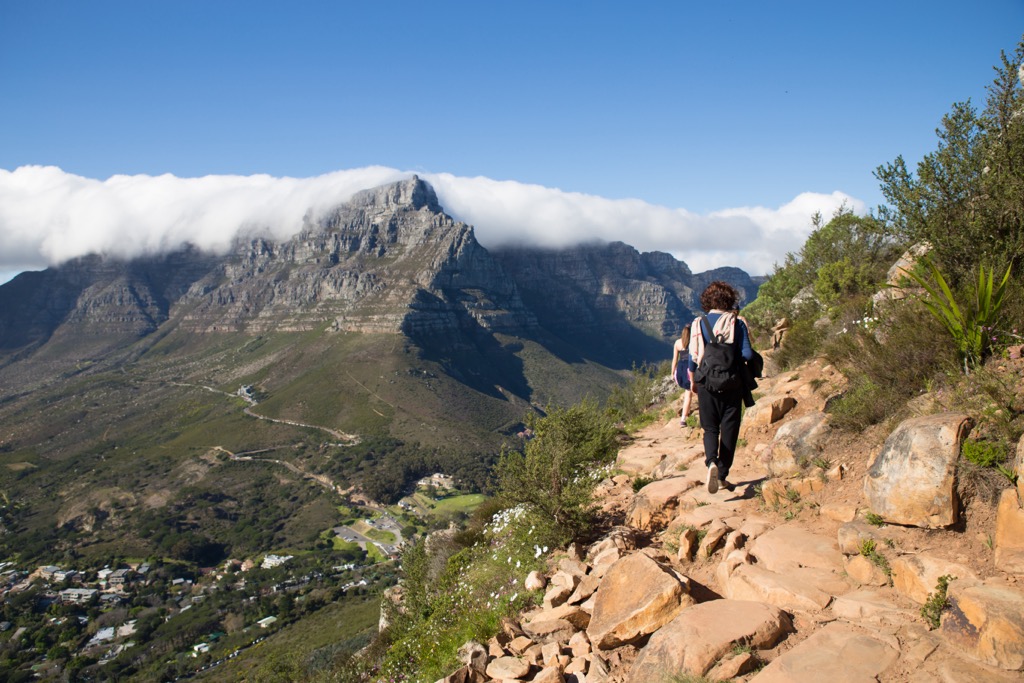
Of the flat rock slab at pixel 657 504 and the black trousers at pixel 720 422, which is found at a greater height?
the black trousers at pixel 720 422

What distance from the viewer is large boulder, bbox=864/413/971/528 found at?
472 cm

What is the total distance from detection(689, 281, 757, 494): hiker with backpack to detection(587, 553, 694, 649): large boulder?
7.08 feet

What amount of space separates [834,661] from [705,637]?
91 cm

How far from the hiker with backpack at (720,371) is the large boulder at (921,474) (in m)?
1.58

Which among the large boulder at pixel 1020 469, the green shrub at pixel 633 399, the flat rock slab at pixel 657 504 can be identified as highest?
the large boulder at pixel 1020 469

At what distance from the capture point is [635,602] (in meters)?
5.14

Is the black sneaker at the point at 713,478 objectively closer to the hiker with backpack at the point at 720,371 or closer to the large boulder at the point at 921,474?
the hiker with backpack at the point at 720,371

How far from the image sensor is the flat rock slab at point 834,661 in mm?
3723

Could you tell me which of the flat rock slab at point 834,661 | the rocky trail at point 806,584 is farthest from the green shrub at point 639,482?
the flat rock slab at point 834,661

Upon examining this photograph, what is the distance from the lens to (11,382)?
581ft

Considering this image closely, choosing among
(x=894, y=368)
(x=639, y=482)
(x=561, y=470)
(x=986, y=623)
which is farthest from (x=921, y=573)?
(x=561, y=470)

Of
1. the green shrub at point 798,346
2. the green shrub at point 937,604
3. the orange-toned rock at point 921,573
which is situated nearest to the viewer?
the green shrub at point 937,604

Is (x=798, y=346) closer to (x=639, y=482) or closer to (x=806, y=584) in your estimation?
(x=639, y=482)

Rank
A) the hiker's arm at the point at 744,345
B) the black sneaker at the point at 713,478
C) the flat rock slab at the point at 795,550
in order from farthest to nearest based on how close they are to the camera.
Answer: the black sneaker at the point at 713,478 → the hiker's arm at the point at 744,345 → the flat rock slab at the point at 795,550
